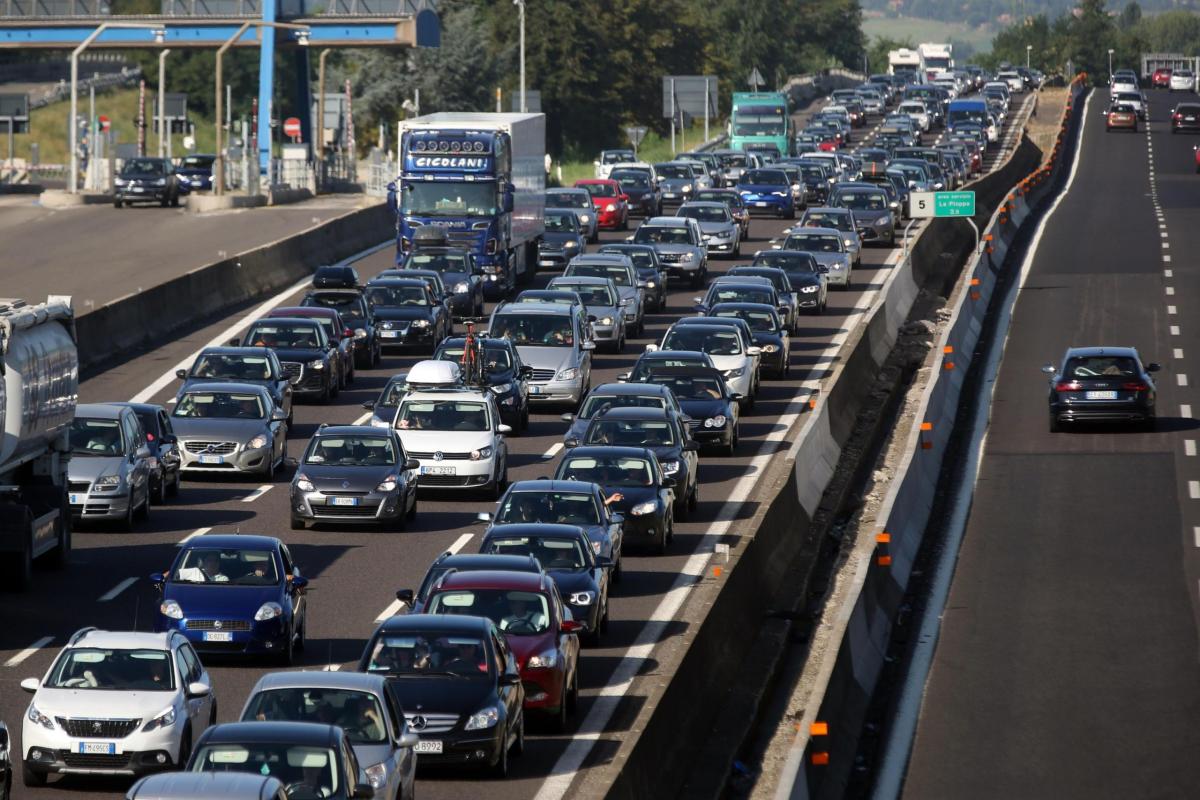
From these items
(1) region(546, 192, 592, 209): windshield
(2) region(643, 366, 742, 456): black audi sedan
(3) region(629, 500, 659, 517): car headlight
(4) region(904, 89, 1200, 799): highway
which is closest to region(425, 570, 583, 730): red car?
(4) region(904, 89, 1200, 799): highway

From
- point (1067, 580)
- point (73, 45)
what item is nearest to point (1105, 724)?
point (1067, 580)

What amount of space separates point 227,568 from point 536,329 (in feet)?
60.7

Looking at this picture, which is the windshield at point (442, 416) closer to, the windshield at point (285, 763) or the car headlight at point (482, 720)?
the car headlight at point (482, 720)

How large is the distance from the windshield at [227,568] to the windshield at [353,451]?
7078 mm

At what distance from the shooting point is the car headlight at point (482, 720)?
1870 centimetres

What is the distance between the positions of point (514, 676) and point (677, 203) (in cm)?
6065

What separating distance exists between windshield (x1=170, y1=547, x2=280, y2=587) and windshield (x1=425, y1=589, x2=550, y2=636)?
88.3 inches

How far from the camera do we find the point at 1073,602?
28406 millimetres

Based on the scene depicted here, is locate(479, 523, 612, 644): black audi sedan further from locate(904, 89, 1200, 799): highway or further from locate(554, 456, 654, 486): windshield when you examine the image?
locate(554, 456, 654, 486): windshield

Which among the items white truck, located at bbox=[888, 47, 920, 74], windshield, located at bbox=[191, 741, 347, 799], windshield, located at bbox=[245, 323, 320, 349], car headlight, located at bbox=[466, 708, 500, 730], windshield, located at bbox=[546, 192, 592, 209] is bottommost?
car headlight, located at bbox=[466, 708, 500, 730]

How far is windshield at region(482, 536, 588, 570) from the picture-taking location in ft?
80.1

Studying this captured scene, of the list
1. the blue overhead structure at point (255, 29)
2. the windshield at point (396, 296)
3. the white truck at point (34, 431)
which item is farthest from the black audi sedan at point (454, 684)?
the blue overhead structure at point (255, 29)

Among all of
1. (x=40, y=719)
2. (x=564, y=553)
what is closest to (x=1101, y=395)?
(x=564, y=553)

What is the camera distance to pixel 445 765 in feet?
61.9
